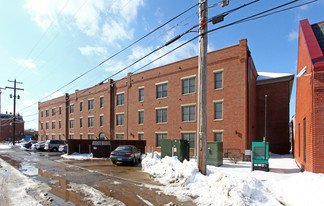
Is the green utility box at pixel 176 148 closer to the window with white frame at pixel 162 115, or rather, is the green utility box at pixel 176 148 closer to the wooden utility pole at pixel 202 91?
the wooden utility pole at pixel 202 91

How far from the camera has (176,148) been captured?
565 inches

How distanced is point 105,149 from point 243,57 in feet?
54.1

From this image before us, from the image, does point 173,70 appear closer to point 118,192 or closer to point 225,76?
point 225,76

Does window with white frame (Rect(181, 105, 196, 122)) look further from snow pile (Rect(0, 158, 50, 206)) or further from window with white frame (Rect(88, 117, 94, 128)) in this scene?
window with white frame (Rect(88, 117, 94, 128))

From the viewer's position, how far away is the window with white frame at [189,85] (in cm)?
2547

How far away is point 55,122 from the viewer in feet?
173

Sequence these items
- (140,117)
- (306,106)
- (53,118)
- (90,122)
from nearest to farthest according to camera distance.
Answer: (306,106) < (140,117) < (90,122) < (53,118)

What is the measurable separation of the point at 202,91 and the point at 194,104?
50.6 ft

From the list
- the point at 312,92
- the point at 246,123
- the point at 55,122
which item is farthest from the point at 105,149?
Answer: the point at 55,122

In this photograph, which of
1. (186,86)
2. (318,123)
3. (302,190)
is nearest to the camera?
(302,190)

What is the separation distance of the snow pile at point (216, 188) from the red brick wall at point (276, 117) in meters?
21.3

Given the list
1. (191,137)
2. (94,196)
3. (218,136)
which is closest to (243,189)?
(94,196)

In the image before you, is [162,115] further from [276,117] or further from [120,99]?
[276,117]

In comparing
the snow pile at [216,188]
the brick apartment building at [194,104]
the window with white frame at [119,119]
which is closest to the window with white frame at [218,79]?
the brick apartment building at [194,104]
